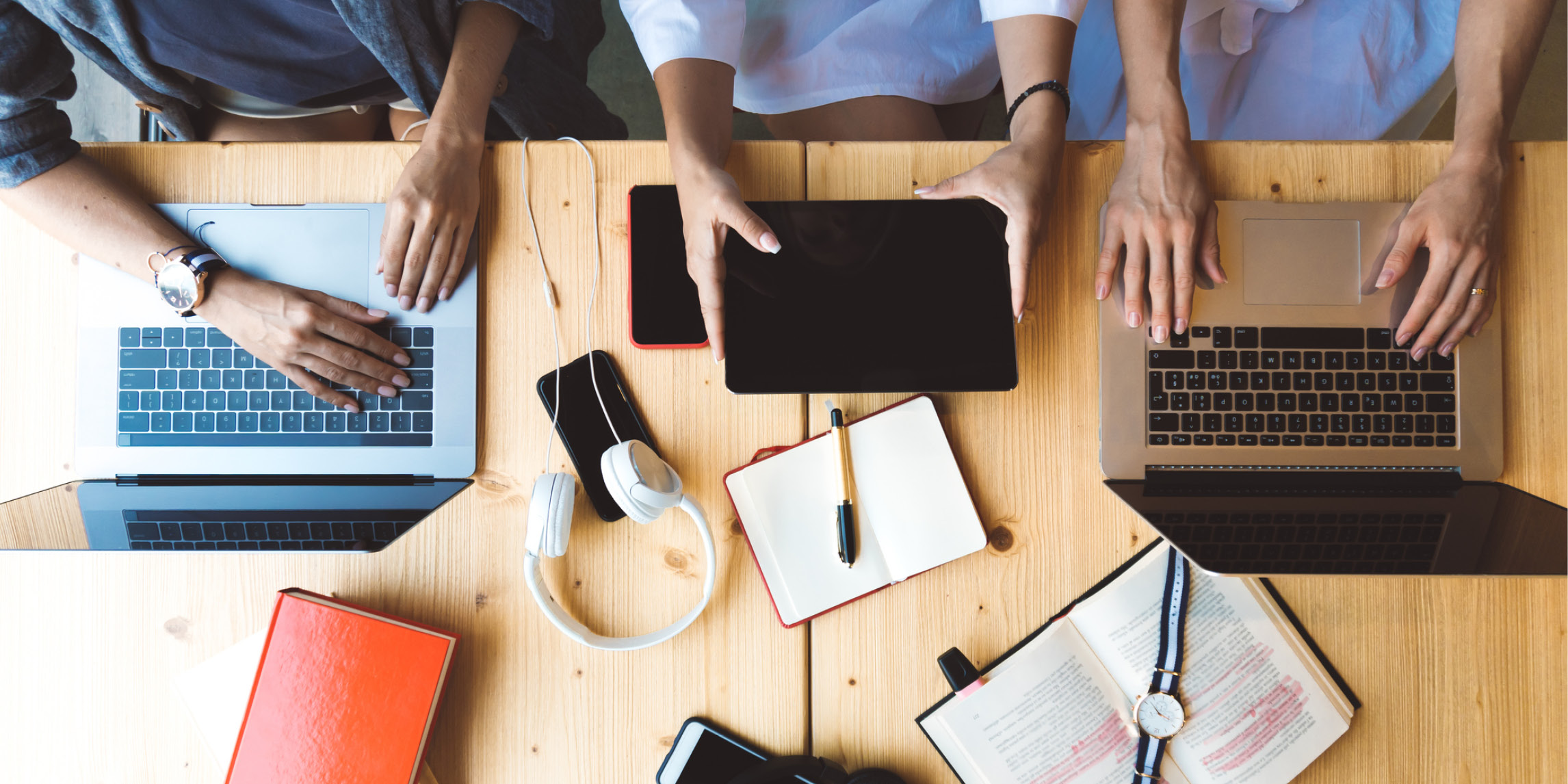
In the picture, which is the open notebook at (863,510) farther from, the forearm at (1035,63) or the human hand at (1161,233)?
the forearm at (1035,63)

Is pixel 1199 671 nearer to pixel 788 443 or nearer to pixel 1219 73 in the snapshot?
pixel 788 443

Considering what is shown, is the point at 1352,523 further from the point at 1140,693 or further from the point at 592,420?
the point at 592,420

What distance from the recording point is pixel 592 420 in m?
0.72

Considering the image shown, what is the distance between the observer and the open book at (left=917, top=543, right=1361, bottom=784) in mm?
669

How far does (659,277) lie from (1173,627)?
65cm

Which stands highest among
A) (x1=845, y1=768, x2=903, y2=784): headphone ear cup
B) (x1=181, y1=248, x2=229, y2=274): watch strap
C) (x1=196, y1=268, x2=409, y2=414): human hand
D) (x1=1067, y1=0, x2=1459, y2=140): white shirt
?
(x1=1067, y1=0, x2=1459, y2=140): white shirt

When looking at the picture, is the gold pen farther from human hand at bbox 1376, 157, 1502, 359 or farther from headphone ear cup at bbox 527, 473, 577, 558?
human hand at bbox 1376, 157, 1502, 359

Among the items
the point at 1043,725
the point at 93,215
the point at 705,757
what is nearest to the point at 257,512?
the point at 93,215

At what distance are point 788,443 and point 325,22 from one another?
2.67ft

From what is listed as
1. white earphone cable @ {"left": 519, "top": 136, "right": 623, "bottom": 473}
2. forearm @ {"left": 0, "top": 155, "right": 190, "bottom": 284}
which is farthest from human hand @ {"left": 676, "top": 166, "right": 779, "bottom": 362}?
forearm @ {"left": 0, "top": 155, "right": 190, "bottom": 284}

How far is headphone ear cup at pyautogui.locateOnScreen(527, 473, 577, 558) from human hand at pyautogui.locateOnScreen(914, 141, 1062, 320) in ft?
1.58

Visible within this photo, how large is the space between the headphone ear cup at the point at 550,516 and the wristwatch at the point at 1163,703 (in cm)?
60

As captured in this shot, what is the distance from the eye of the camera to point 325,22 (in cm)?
86

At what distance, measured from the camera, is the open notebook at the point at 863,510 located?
27.5 inches
